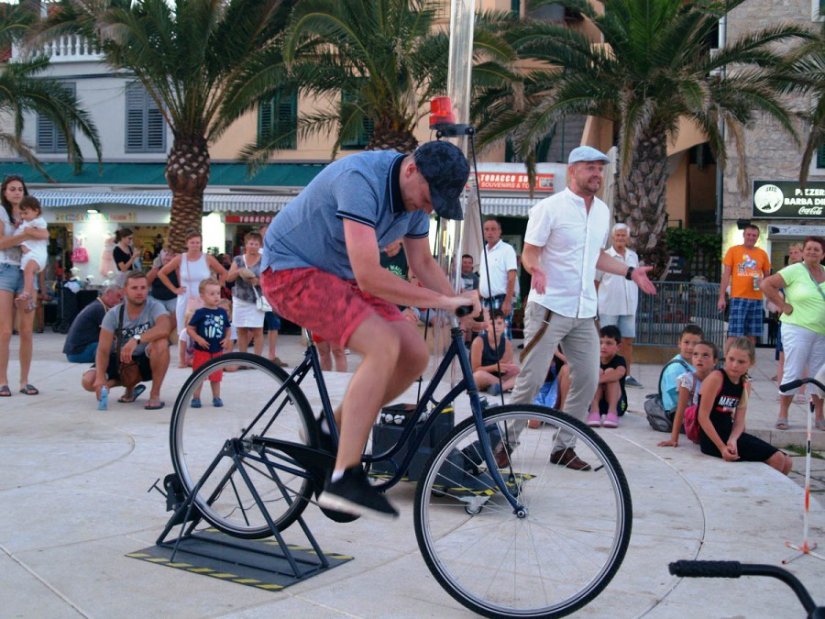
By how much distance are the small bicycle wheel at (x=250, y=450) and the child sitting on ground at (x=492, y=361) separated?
2.46 m

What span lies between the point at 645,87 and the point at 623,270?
35.3 feet

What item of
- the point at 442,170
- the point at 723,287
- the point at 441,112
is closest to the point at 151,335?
the point at 441,112

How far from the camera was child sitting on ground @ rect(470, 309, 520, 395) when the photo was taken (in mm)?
7688

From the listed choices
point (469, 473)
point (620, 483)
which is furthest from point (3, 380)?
point (620, 483)

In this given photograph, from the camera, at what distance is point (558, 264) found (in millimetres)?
6109

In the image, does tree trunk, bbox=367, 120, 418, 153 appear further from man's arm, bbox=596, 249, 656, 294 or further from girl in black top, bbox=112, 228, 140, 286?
man's arm, bbox=596, 249, 656, 294

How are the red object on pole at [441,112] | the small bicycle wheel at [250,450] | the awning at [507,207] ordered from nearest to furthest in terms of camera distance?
the small bicycle wheel at [250,450], the red object on pole at [441,112], the awning at [507,207]

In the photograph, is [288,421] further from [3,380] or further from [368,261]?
[3,380]

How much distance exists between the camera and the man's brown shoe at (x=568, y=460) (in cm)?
378

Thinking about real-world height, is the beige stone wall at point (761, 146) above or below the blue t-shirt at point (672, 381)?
above

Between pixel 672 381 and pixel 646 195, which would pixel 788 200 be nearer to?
pixel 646 195

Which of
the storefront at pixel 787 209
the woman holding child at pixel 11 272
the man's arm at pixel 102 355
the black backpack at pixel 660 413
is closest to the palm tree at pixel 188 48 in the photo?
the woman holding child at pixel 11 272

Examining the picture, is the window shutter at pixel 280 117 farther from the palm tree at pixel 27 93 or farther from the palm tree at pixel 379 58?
the palm tree at pixel 27 93

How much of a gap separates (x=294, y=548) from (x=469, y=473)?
991 millimetres
